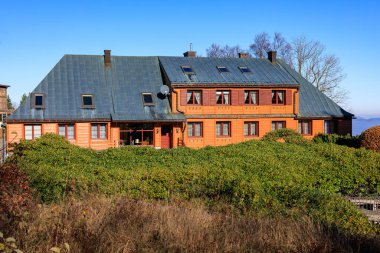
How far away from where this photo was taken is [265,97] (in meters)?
34.4

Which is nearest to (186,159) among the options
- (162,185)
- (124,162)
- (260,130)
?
(124,162)

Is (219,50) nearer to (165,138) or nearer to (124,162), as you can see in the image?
(165,138)

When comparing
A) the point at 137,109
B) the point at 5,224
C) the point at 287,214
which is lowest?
the point at 287,214

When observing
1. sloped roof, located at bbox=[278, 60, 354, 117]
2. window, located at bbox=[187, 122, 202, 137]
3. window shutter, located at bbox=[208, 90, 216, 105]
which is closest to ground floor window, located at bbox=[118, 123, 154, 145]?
window, located at bbox=[187, 122, 202, 137]

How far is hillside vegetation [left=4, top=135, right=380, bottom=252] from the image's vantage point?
1096cm

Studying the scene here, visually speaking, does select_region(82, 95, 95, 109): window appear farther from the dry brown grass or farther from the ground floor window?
the dry brown grass

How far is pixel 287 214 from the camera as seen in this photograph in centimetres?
1049

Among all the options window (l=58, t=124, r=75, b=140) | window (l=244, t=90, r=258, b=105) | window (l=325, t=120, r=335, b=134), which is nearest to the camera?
window (l=58, t=124, r=75, b=140)

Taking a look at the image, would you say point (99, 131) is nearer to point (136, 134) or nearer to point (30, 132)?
point (136, 134)

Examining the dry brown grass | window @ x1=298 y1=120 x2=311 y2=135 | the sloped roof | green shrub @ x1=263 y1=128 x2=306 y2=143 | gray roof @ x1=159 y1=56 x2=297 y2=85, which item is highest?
gray roof @ x1=159 y1=56 x2=297 y2=85

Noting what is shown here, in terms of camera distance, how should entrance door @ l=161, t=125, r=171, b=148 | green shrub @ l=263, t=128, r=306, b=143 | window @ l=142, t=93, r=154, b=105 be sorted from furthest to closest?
entrance door @ l=161, t=125, r=171, b=148, window @ l=142, t=93, r=154, b=105, green shrub @ l=263, t=128, r=306, b=143

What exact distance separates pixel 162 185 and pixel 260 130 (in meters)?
22.6

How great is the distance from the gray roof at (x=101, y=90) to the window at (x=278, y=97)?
832 centimetres

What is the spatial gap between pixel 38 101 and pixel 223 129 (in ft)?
47.1
